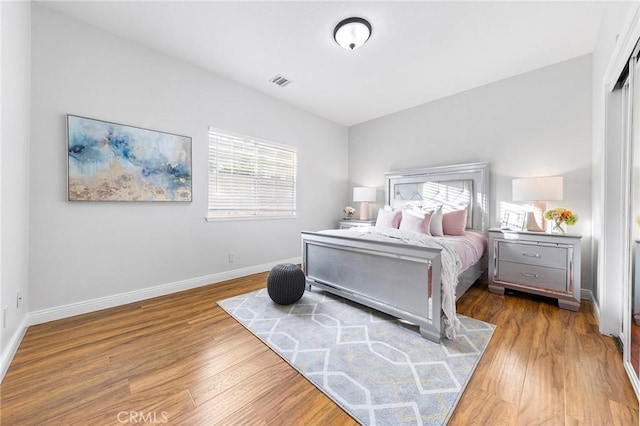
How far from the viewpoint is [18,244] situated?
1853 mm

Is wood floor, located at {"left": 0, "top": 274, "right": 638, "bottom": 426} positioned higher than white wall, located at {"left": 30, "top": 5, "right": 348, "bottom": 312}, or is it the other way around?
white wall, located at {"left": 30, "top": 5, "right": 348, "bottom": 312}

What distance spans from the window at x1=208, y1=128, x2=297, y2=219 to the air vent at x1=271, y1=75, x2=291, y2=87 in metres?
0.85

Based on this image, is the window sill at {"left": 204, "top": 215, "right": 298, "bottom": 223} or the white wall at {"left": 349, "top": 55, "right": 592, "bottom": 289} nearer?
the white wall at {"left": 349, "top": 55, "right": 592, "bottom": 289}

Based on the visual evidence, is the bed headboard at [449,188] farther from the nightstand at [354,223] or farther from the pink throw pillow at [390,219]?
the pink throw pillow at [390,219]

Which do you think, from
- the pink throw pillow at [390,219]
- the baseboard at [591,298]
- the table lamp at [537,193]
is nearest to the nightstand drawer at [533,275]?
Result: the baseboard at [591,298]

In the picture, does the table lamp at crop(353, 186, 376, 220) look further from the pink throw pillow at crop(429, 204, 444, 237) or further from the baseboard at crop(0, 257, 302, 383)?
the baseboard at crop(0, 257, 302, 383)

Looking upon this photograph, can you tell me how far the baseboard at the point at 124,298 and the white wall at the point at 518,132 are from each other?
3456mm

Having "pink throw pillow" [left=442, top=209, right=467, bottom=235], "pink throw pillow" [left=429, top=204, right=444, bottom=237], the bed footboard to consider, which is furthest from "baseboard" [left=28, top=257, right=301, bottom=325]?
"pink throw pillow" [left=442, top=209, right=467, bottom=235]

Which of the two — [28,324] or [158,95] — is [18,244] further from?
[158,95]

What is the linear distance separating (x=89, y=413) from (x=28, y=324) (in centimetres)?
156

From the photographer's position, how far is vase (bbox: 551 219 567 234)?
2.74m

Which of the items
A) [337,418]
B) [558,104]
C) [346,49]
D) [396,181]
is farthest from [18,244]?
[558,104]

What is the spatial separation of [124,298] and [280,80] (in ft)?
10.5

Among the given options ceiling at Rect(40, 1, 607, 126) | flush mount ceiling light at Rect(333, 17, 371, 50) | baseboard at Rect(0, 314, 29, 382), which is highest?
ceiling at Rect(40, 1, 607, 126)
